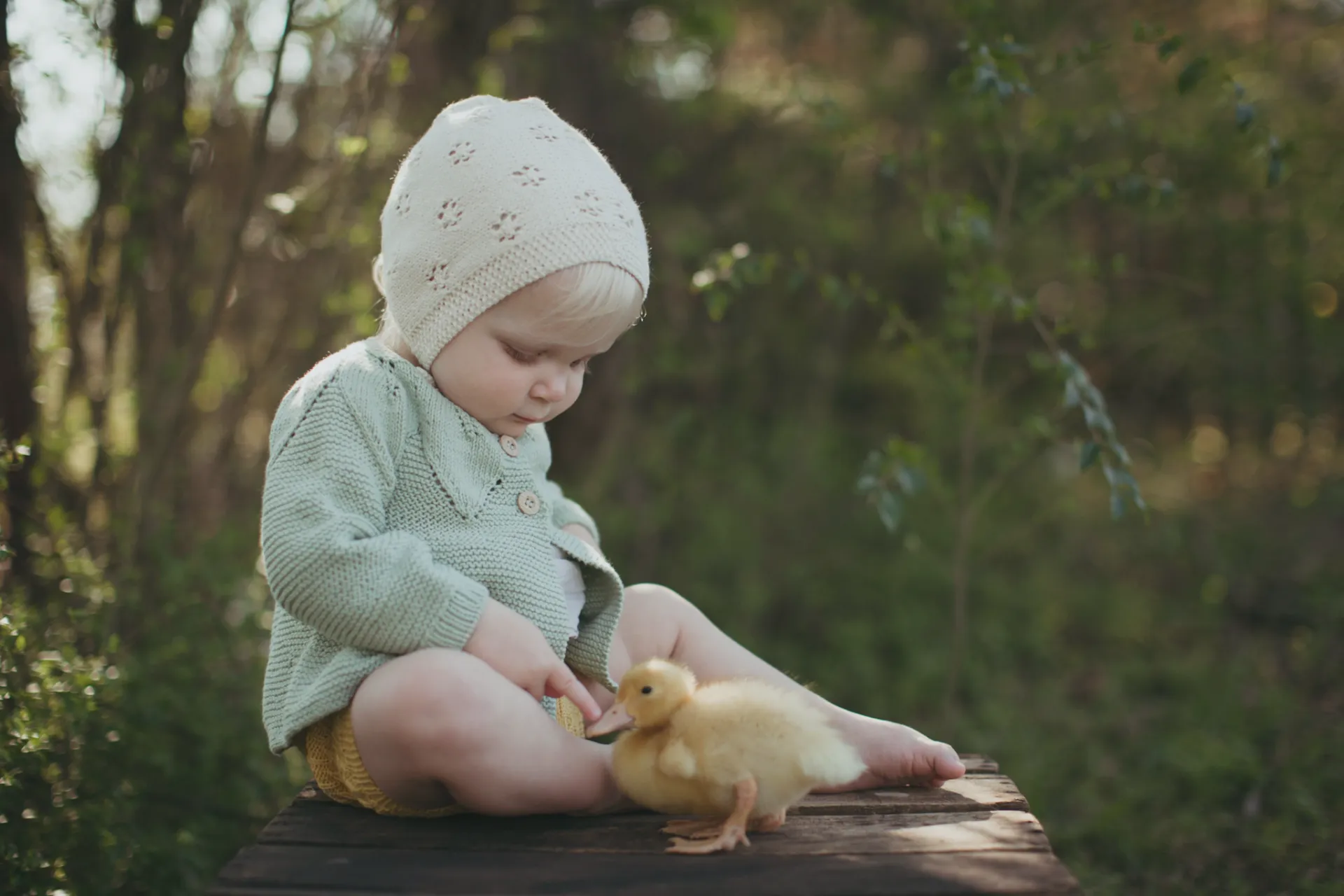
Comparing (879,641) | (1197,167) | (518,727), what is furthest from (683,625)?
(1197,167)

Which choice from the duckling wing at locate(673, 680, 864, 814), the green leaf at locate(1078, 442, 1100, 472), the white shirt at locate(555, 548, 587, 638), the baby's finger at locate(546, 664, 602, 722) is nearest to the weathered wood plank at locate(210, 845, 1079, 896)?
the duckling wing at locate(673, 680, 864, 814)

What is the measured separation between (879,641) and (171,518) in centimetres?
260

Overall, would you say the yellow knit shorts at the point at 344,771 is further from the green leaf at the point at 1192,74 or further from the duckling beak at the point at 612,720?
the green leaf at the point at 1192,74

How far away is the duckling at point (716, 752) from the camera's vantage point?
1611 mm

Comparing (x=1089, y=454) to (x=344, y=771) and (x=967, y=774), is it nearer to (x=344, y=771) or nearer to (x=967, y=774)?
(x=967, y=774)

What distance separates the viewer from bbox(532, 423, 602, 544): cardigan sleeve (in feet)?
7.18

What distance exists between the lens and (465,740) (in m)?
1.63

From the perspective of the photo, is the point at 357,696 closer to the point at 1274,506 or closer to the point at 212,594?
the point at 212,594

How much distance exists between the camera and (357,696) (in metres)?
1.72

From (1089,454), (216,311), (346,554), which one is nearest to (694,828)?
(346,554)

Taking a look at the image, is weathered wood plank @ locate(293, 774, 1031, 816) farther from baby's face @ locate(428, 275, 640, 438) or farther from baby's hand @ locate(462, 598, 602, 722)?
baby's face @ locate(428, 275, 640, 438)

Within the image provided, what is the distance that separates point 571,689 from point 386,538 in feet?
1.17

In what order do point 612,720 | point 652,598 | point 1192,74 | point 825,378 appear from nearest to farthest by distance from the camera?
point 612,720
point 652,598
point 1192,74
point 825,378

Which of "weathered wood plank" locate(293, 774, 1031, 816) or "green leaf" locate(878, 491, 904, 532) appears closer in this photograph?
"weathered wood plank" locate(293, 774, 1031, 816)
